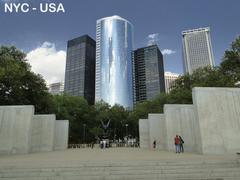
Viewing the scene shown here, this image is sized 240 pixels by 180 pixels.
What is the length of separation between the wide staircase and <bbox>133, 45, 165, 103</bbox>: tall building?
12942 centimetres

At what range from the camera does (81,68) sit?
137000mm

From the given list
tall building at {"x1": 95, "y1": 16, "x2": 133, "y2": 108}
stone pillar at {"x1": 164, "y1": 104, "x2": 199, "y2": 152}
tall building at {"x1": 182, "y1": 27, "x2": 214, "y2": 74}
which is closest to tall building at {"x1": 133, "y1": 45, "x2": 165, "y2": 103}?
tall building at {"x1": 95, "y1": 16, "x2": 133, "y2": 108}

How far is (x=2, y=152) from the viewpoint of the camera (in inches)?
750

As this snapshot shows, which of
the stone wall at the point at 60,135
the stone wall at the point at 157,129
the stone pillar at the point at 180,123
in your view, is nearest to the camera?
the stone pillar at the point at 180,123

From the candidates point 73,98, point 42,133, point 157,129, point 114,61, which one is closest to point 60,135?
point 42,133

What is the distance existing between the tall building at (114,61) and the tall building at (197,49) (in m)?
48.7

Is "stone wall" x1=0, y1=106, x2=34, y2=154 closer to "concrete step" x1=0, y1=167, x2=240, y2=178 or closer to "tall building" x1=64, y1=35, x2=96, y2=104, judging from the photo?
"concrete step" x1=0, y1=167, x2=240, y2=178

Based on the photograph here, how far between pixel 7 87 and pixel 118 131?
1764 inches

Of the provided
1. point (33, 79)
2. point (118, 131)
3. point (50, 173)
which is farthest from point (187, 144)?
point (118, 131)

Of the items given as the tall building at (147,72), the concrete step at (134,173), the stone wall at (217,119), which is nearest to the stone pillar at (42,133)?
the concrete step at (134,173)

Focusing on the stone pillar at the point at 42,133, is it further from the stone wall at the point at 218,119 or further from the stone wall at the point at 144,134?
the stone wall at the point at 218,119

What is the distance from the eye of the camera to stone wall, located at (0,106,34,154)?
19391 mm

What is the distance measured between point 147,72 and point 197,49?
50490mm

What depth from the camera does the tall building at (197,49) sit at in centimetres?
16525
